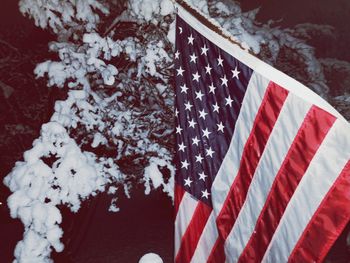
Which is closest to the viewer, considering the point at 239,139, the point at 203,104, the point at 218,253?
the point at 239,139

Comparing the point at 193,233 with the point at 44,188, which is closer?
the point at 193,233

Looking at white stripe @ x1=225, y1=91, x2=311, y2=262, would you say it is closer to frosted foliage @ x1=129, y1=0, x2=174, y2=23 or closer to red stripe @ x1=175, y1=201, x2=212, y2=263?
red stripe @ x1=175, y1=201, x2=212, y2=263

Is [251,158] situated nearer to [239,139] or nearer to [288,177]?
[239,139]

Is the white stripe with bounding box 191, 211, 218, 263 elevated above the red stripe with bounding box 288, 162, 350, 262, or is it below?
below

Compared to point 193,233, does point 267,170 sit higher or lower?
higher

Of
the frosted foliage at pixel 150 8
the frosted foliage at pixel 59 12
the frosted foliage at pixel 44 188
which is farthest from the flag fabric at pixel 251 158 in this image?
the frosted foliage at pixel 59 12

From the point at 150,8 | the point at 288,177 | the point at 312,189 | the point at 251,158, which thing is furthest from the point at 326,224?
the point at 150,8

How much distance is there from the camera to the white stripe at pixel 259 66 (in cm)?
293

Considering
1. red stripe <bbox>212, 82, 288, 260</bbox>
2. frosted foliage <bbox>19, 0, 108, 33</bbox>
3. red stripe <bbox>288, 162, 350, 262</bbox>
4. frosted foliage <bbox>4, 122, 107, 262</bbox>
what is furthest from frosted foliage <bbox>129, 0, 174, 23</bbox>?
red stripe <bbox>288, 162, 350, 262</bbox>

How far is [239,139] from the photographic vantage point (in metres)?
3.45

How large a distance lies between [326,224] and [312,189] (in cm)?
29

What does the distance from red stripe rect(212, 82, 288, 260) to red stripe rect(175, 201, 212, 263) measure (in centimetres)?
32

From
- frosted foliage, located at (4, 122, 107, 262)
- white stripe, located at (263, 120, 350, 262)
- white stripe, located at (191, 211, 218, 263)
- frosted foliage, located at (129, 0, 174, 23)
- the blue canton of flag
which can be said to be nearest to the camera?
white stripe, located at (263, 120, 350, 262)

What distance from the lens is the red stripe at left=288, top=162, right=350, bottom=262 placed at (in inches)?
112
